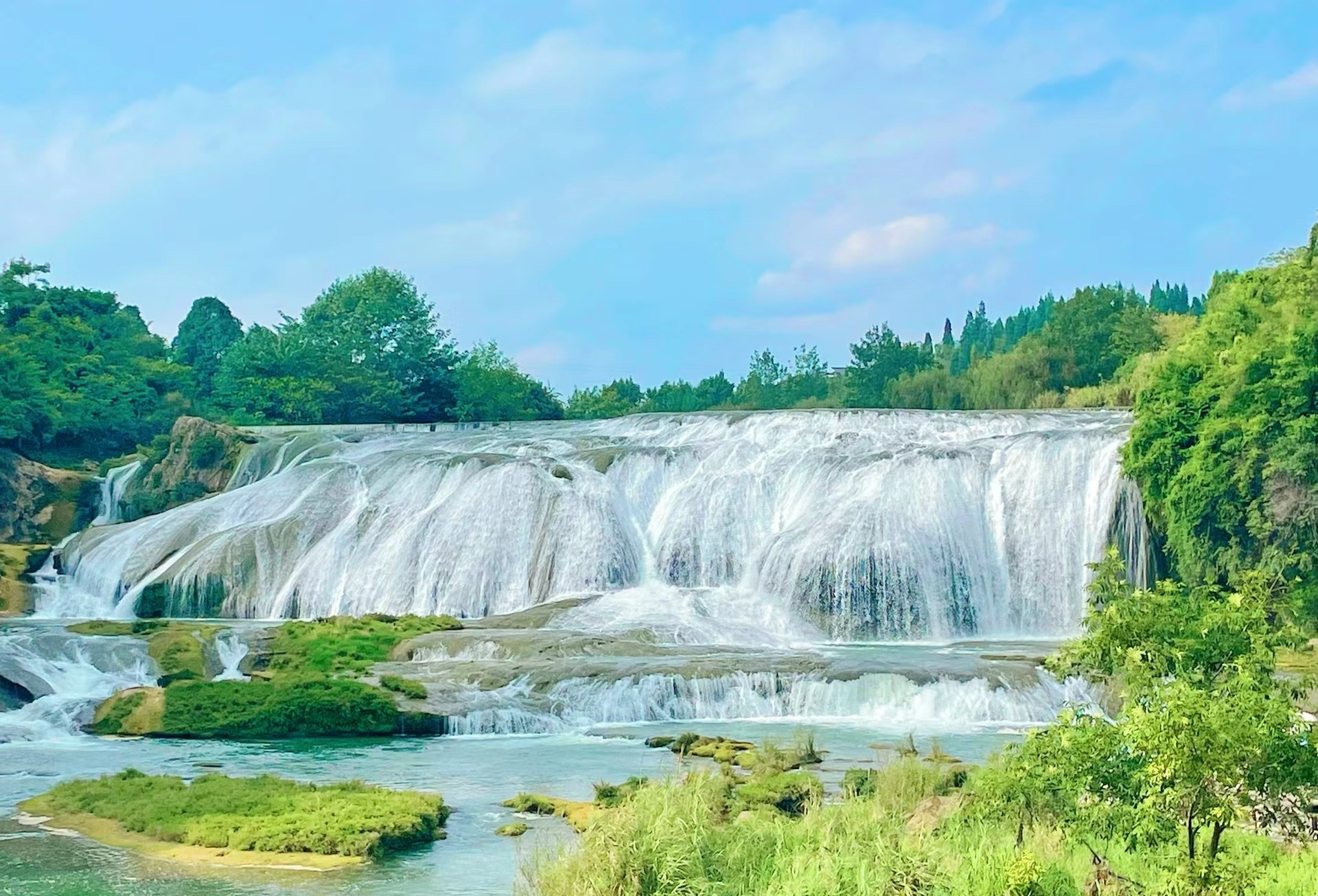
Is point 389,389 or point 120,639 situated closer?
point 120,639

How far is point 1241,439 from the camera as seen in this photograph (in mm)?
29516

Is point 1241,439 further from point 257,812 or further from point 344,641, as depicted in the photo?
point 257,812

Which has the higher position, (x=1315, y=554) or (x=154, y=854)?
(x=1315, y=554)

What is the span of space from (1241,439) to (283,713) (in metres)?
19.2

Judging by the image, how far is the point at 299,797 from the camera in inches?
640

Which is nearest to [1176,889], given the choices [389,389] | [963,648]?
[963,648]

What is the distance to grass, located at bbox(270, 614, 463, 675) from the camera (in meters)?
26.6

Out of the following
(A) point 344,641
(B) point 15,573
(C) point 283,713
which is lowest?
(C) point 283,713

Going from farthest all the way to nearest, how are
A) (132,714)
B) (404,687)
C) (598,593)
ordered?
(598,593) < (404,687) < (132,714)

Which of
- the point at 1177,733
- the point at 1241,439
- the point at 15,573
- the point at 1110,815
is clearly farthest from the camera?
the point at 15,573

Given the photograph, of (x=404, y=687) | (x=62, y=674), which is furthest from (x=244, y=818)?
(x=62, y=674)

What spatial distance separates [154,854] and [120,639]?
44.9 ft

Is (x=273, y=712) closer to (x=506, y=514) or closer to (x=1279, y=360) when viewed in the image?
(x=506, y=514)

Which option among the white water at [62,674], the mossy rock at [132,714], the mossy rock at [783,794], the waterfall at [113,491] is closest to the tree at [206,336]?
the waterfall at [113,491]
